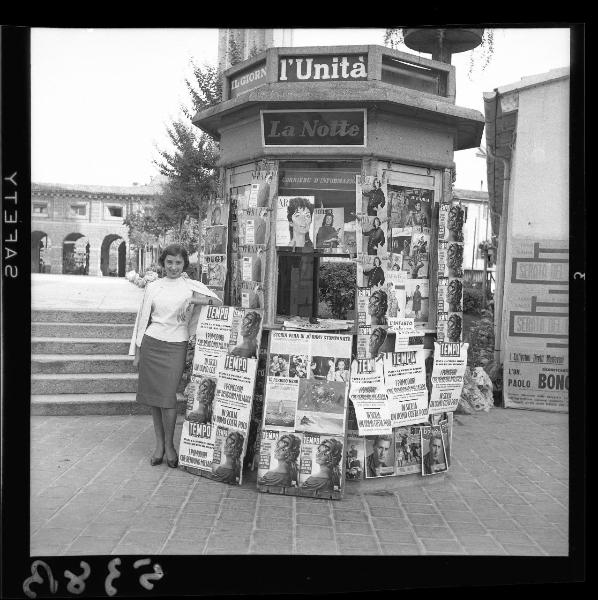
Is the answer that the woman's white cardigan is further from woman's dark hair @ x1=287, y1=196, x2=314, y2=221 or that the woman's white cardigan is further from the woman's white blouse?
woman's dark hair @ x1=287, y1=196, x2=314, y2=221

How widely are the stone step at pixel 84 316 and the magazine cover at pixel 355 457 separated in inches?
171

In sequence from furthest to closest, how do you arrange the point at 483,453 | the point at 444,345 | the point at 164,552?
1. the point at 483,453
2. the point at 444,345
3. the point at 164,552

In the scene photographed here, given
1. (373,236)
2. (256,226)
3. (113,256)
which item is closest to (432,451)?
(373,236)

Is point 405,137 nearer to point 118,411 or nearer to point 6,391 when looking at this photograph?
point 6,391

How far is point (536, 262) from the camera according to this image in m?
7.88

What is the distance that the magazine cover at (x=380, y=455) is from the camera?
4820 millimetres

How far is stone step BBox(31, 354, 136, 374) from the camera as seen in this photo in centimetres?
710

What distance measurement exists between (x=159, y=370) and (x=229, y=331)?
0.71m

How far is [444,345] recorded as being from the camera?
16.8ft

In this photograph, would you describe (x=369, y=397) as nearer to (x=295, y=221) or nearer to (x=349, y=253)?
(x=349, y=253)

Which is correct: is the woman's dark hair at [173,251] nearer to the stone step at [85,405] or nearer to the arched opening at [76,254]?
the stone step at [85,405]

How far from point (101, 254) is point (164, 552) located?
103 ft

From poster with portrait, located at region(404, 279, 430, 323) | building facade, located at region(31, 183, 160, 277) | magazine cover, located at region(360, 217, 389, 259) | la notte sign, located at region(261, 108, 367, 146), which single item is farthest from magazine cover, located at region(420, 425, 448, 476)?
building facade, located at region(31, 183, 160, 277)

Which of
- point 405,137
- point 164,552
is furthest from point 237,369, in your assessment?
point 405,137
